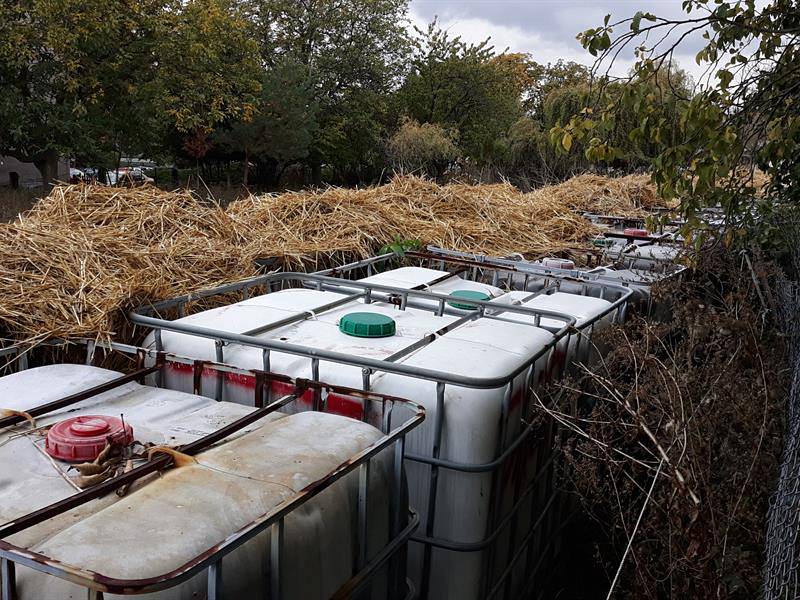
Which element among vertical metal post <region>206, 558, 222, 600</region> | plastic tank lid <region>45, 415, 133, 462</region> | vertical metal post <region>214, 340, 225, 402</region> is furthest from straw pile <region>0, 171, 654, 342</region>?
vertical metal post <region>206, 558, 222, 600</region>

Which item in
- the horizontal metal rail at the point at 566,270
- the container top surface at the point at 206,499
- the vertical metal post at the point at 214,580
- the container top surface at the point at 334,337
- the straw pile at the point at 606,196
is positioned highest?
the straw pile at the point at 606,196

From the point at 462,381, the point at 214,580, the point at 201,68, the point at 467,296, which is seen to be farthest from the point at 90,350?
the point at 201,68

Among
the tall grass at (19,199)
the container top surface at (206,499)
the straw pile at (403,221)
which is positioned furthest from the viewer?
the tall grass at (19,199)

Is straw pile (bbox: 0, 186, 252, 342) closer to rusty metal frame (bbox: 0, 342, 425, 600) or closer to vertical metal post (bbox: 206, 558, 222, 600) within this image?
rusty metal frame (bbox: 0, 342, 425, 600)

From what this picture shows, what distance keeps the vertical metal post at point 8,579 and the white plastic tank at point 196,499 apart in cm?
4

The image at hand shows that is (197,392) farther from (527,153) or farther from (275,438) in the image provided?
(527,153)

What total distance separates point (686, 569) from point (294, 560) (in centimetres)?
155

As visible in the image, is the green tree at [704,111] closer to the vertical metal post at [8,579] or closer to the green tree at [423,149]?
the vertical metal post at [8,579]

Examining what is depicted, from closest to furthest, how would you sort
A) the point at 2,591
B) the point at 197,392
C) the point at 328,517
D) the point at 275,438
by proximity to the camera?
the point at 2,591
the point at 328,517
the point at 275,438
the point at 197,392

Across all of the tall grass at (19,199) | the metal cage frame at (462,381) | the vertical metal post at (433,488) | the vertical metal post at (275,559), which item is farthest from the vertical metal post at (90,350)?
the tall grass at (19,199)

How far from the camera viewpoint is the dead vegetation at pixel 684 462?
262cm

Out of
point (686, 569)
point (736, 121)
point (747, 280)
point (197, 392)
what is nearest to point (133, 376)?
point (197, 392)

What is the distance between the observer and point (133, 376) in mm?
2900

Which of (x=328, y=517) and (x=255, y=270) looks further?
(x=255, y=270)
